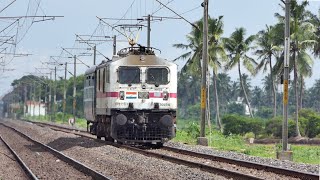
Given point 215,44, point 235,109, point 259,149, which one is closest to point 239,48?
point 215,44

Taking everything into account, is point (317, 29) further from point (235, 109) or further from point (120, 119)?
point (235, 109)

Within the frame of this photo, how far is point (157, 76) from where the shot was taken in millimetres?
25875

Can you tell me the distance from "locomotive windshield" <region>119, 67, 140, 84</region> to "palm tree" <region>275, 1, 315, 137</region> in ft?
124

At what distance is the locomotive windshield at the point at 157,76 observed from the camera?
1016 inches

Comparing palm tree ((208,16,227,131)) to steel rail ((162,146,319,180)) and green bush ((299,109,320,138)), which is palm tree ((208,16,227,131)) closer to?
green bush ((299,109,320,138))

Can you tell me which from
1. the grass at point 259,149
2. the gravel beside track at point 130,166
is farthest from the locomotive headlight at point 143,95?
the grass at point 259,149

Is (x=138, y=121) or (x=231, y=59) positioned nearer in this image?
(x=138, y=121)

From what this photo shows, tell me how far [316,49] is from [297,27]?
4.15 metres

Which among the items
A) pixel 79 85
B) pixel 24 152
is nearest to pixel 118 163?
pixel 24 152

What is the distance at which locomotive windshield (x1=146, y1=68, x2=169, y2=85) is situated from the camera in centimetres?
2580

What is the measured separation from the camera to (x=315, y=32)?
65188 mm

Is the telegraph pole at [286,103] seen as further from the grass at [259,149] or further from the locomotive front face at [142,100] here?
the locomotive front face at [142,100]

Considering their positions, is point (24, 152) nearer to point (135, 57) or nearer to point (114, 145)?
point (114, 145)

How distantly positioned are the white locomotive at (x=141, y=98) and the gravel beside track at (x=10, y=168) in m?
4.24
